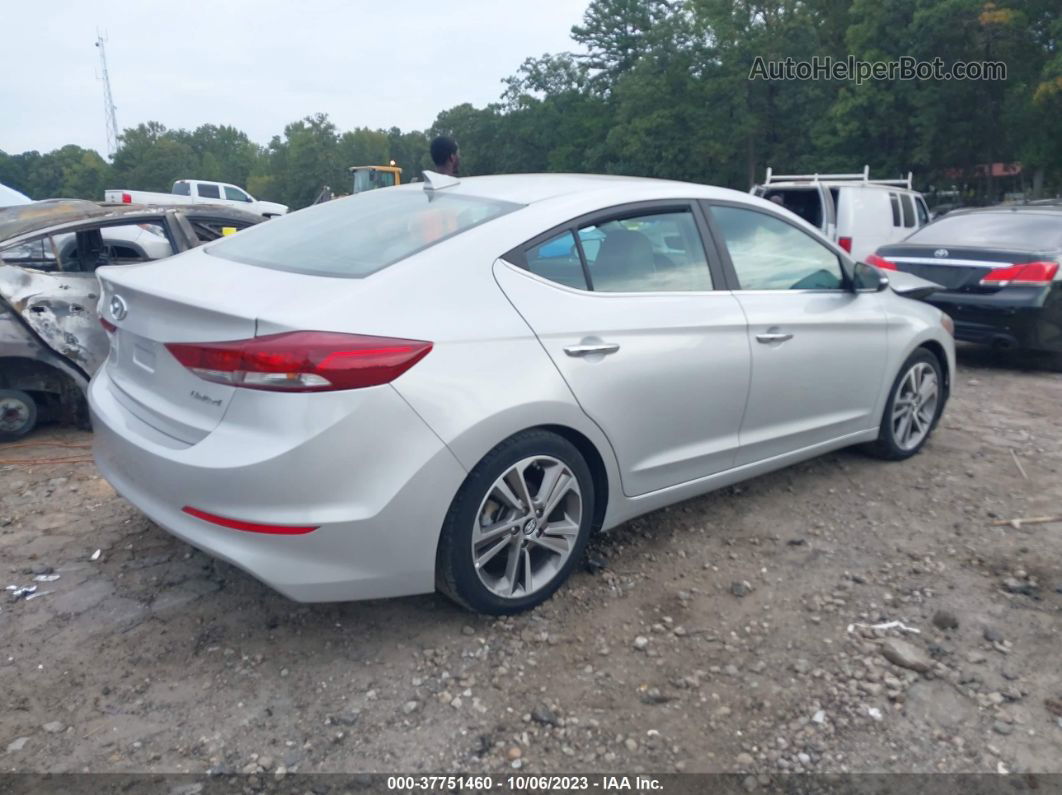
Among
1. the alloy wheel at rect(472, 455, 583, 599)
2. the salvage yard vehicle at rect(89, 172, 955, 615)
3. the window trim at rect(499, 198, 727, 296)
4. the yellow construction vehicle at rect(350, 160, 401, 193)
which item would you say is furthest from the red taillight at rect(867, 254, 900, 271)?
the yellow construction vehicle at rect(350, 160, 401, 193)

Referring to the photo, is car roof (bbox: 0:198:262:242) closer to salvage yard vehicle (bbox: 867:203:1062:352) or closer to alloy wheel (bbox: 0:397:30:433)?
alloy wheel (bbox: 0:397:30:433)

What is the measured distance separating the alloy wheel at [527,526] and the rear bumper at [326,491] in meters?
0.24

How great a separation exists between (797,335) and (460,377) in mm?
1900

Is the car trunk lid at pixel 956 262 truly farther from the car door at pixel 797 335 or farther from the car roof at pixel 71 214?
the car roof at pixel 71 214

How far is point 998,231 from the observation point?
25.6ft

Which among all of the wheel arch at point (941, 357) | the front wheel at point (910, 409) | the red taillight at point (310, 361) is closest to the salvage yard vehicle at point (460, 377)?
the red taillight at point (310, 361)

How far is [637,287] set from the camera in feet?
11.6

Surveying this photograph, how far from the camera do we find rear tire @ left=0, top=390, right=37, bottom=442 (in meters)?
5.29

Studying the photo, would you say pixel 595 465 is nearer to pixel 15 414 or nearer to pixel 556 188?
pixel 556 188

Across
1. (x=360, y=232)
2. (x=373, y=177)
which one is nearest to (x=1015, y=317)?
(x=360, y=232)

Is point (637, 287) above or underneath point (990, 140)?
underneath

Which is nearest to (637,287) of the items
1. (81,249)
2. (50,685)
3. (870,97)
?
(50,685)

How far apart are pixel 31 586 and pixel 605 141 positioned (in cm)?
4633

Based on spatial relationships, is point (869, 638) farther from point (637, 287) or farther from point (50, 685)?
point (50, 685)
